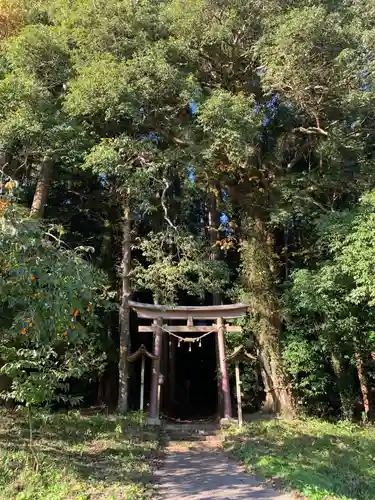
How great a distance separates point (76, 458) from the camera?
611 centimetres

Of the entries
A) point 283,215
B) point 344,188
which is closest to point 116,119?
point 283,215

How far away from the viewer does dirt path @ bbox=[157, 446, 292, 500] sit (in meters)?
4.66

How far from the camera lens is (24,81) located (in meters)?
10.0

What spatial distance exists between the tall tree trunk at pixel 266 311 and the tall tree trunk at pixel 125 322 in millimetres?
3387

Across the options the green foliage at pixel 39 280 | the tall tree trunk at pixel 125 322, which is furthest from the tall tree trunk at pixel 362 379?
the green foliage at pixel 39 280

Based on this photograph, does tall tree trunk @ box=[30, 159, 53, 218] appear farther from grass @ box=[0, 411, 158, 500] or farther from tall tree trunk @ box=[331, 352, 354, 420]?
tall tree trunk @ box=[331, 352, 354, 420]

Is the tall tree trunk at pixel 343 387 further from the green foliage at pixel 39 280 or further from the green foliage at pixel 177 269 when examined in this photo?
the green foliage at pixel 39 280

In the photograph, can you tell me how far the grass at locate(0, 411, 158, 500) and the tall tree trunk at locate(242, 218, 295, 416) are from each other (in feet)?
12.9

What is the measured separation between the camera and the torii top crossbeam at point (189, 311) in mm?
11086

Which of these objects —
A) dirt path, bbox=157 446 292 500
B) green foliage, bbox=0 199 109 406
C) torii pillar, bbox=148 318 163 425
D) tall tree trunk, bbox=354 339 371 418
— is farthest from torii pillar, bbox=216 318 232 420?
green foliage, bbox=0 199 109 406

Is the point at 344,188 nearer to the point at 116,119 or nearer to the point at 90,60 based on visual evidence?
the point at 116,119

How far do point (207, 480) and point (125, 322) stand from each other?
6.21m

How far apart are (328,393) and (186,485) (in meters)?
9.06

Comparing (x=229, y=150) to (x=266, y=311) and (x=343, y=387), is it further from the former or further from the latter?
(x=343, y=387)
